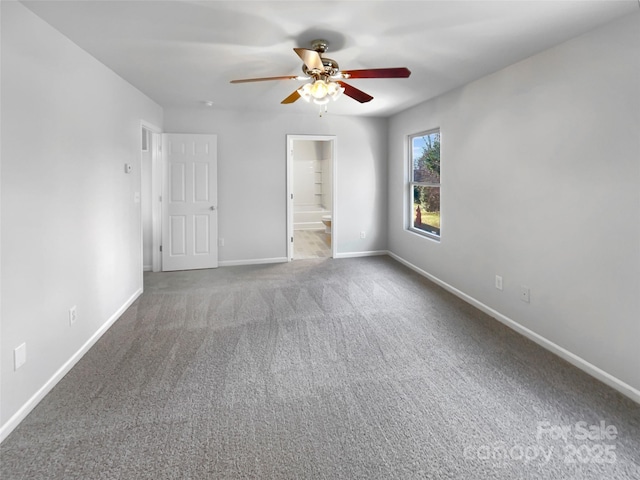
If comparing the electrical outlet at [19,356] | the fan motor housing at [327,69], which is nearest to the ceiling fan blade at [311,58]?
the fan motor housing at [327,69]

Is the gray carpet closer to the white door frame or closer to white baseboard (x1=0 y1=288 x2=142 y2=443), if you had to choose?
white baseboard (x1=0 y1=288 x2=142 y2=443)

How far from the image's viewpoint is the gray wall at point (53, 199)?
203cm

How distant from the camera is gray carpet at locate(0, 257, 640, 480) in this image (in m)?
1.75

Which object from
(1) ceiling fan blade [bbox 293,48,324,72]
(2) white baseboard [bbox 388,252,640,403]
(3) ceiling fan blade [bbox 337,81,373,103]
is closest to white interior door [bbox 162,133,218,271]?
(3) ceiling fan blade [bbox 337,81,373,103]

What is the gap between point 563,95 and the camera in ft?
9.01

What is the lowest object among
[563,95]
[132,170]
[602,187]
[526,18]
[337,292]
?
[337,292]

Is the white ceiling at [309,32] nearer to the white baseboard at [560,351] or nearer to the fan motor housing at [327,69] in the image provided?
the fan motor housing at [327,69]

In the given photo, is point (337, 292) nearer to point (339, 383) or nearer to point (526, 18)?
point (339, 383)

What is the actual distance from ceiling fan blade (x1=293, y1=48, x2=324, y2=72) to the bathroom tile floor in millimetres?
3903

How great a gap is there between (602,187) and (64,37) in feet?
12.4

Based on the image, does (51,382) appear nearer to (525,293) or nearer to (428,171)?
(525,293)

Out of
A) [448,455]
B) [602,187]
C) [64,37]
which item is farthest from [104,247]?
[602,187]

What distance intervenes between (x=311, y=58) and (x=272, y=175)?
3387mm

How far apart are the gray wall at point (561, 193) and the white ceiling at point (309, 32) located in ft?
0.85
